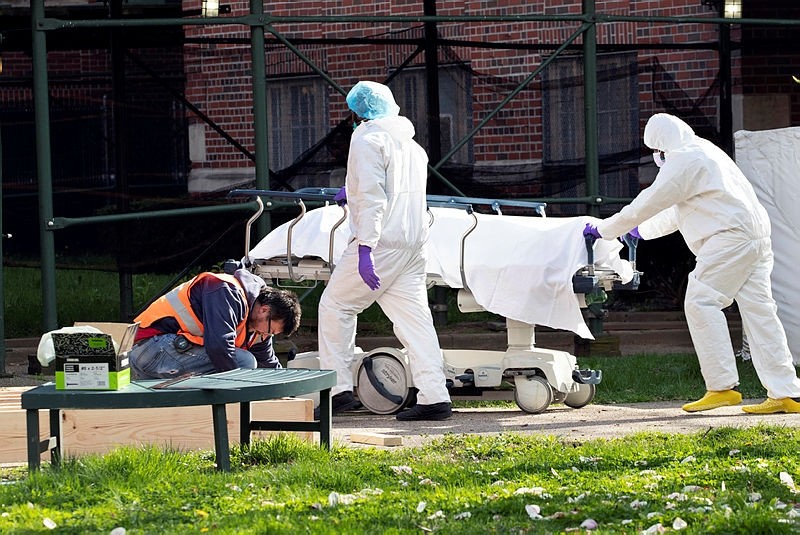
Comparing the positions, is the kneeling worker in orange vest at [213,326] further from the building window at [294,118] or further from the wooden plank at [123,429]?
the building window at [294,118]

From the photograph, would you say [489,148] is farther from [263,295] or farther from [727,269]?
[263,295]

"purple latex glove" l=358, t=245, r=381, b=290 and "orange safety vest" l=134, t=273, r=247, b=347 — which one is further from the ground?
"purple latex glove" l=358, t=245, r=381, b=290

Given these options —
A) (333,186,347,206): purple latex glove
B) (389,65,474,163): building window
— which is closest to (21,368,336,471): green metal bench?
(333,186,347,206): purple latex glove

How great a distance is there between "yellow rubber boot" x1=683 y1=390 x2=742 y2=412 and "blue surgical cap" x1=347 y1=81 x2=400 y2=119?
8.11ft

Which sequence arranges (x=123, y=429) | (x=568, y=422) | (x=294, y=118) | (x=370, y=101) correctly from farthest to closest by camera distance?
(x=294, y=118)
(x=370, y=101)
(x=568, y=422)
(x=123, y=429)

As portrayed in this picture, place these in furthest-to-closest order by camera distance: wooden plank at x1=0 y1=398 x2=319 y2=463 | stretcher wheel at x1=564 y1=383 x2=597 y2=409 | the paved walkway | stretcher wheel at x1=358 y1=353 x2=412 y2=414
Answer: stretcher wheel at x1=564 y1=383 x2=597 y2=409 → stretcher wheel at x1=358 y1=353 x2=412 y2=414 → the paved walkway → wooden plank at x1=0 y1=398 x2=319 y2=463

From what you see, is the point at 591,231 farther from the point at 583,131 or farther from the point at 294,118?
the point at 294,118

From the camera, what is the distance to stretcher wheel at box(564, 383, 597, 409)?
29.0 ft

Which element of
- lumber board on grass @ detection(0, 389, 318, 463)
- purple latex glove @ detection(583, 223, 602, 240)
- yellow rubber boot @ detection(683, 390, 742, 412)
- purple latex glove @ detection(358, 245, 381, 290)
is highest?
purple latex glove @ detection(583, 223, 602, 240)

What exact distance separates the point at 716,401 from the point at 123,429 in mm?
3584

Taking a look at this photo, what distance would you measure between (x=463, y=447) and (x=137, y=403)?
5.83 ft

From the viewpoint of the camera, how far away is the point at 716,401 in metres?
8.45

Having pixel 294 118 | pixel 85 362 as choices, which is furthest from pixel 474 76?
pixel 85 362

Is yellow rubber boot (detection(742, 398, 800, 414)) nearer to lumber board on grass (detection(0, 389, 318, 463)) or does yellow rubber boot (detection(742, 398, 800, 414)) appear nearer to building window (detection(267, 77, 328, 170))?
lumber board on grass (detection(0, 389, 318, 463))
